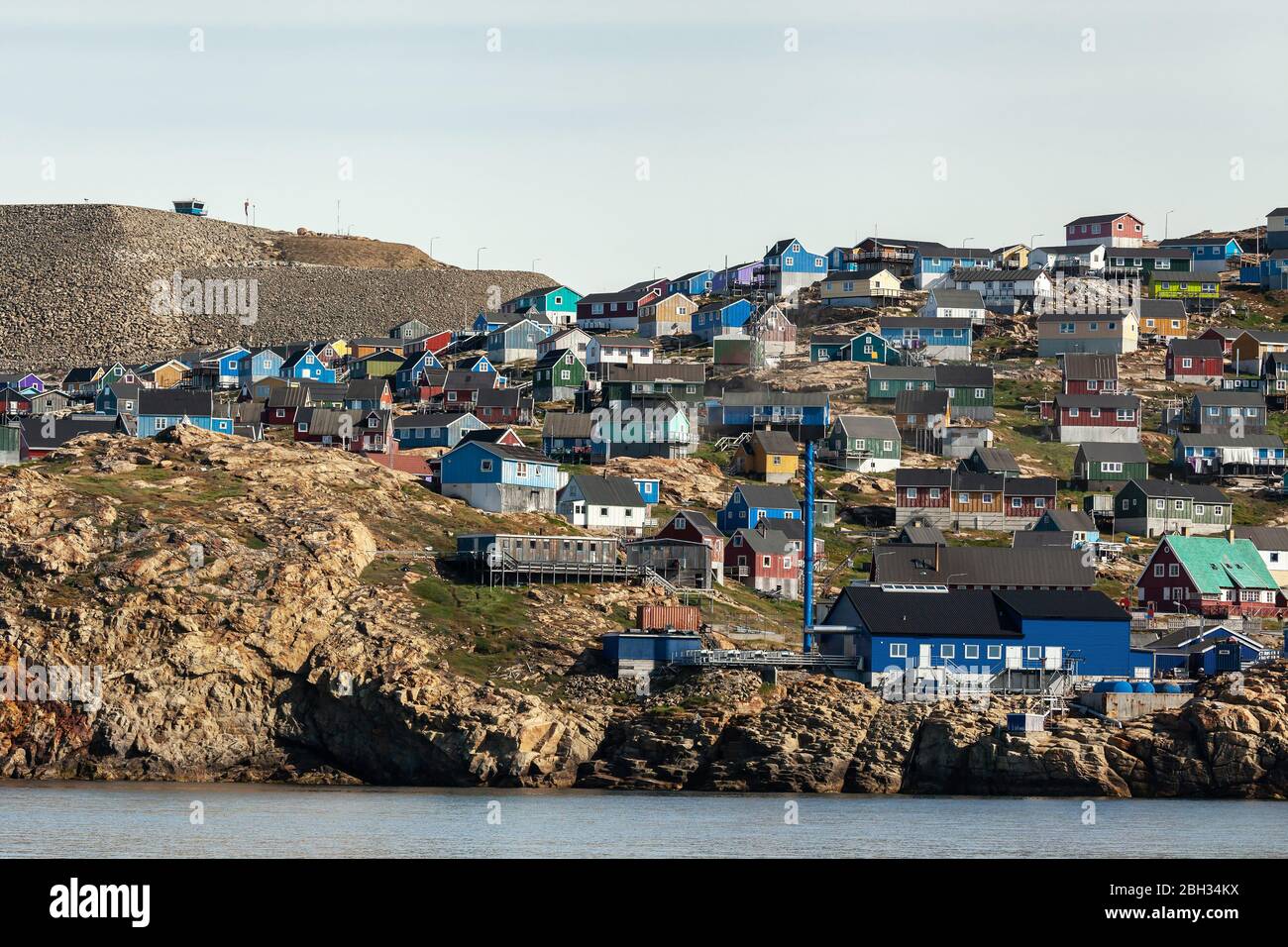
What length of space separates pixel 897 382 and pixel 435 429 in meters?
34.2

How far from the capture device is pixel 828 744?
72.3 metres

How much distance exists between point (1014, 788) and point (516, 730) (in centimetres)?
1948

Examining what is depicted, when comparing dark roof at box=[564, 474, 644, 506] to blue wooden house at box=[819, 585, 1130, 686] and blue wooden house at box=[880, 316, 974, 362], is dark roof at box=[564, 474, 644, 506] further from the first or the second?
blue wooden house at box=[880, 316, 974, 362]

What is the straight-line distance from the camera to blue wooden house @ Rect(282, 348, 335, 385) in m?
149

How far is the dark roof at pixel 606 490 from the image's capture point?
10056 centimetres

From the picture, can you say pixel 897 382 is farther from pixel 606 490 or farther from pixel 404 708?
pixel 404 708

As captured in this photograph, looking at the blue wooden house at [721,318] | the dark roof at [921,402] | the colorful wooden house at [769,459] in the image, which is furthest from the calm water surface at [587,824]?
the blue wooden house at [721,318]

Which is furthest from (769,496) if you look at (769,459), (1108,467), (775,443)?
(1108,467)

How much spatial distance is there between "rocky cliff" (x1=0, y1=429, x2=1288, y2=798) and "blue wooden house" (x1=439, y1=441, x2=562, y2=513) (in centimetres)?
2053

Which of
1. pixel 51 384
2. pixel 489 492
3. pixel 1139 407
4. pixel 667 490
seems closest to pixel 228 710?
pixel 489 492

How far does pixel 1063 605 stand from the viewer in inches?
3201

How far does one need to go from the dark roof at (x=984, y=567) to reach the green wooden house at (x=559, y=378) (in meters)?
46.7

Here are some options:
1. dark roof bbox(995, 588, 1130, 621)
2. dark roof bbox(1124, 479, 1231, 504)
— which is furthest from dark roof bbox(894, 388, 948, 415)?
dark roof bbox(995, 588, 1130, 621)
